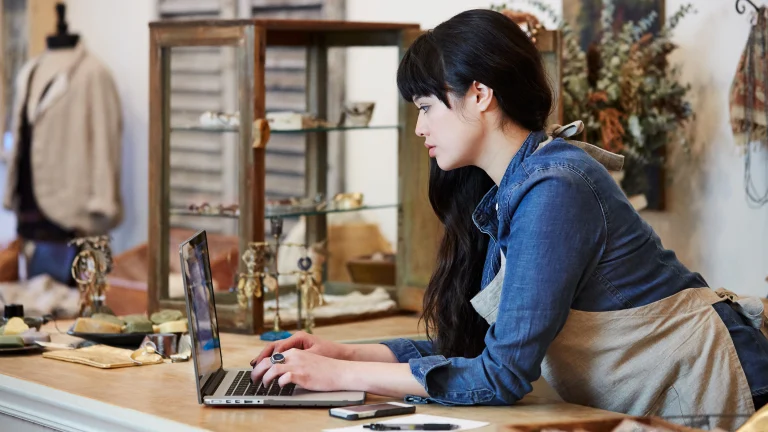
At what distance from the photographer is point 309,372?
7.84 feet

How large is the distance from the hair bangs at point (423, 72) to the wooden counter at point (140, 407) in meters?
0.66

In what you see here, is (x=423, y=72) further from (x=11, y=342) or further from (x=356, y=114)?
(x=356, y=114)

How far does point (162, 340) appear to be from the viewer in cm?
306

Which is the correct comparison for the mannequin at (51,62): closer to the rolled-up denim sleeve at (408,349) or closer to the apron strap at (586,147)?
the rolled-up denim sleeve at (408,349)

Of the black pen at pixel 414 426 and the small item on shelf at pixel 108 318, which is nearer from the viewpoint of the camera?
the black pen at pixel 414 426

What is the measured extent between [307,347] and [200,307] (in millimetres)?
319

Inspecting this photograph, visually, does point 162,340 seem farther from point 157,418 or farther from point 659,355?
point 659,355

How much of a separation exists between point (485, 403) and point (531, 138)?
22.2 inches

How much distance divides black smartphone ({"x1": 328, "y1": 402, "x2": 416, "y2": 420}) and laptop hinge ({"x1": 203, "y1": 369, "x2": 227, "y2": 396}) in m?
0.29

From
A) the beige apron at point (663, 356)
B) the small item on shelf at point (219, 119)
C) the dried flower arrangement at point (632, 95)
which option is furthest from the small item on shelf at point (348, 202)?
the beige apron at point (663, 356)

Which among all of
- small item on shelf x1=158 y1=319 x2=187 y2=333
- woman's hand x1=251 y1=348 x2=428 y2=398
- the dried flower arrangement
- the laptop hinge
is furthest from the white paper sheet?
the dried flower arrangement

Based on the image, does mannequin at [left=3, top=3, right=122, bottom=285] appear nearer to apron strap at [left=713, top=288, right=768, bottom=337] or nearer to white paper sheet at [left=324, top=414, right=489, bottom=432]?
white paper sheet at [left=324, top=414, right=489, bottom=432]

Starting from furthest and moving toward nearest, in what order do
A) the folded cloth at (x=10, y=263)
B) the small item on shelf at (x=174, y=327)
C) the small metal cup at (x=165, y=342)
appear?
1. the folded cloth at (x=10, y=263)
2. the small item on shelf at (x=174, y=327)
3. the small metal cup at (x=165, y=342)

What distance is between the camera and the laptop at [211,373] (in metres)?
2.33
